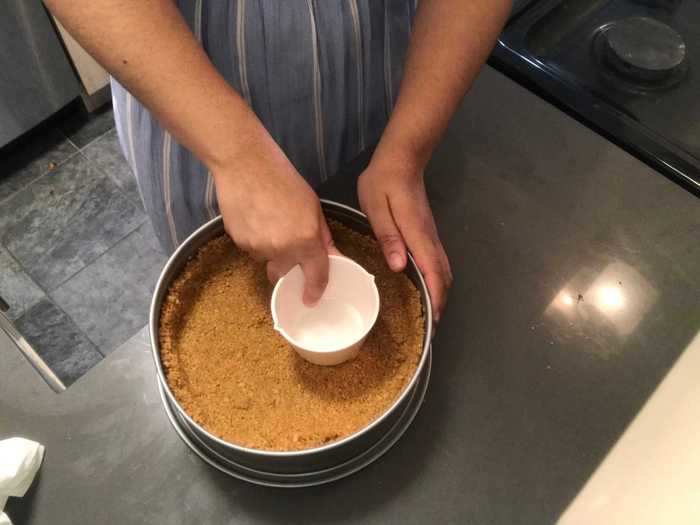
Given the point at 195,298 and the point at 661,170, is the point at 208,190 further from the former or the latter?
the point at 661,170

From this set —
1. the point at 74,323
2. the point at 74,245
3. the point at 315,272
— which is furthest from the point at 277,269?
the point at 74,245

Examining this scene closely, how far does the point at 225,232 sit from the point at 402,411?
243 millimetres

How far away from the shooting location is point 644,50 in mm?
912

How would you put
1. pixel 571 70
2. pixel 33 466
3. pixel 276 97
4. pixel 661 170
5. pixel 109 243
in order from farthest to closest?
pixel 109 243 → pixel 571 70 → pixel 661 170 → pixel 276 97 → pixel 33 466

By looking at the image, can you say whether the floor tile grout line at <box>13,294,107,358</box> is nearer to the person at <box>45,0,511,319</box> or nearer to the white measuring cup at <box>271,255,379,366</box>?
the person at <box>45,0,511,319</box>

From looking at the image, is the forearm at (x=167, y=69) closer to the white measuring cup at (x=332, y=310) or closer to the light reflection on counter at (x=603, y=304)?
the white measuring cup at (x=332, y=310)

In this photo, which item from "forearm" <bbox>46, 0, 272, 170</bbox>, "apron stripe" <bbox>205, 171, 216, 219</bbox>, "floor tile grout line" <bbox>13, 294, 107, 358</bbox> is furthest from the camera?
"floor tile grout line" <bbox>13, 294, 107, 358</bbox>

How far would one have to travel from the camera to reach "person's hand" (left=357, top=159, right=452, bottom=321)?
22.6 inches

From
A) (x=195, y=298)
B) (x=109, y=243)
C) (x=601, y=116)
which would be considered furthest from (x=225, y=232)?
(x=109, y=243)

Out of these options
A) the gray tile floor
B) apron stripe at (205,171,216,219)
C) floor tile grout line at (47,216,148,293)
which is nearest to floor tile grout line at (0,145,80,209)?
the gray tile floor

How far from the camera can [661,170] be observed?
78 cm

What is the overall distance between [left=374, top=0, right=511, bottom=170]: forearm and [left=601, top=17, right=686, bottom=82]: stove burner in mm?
382

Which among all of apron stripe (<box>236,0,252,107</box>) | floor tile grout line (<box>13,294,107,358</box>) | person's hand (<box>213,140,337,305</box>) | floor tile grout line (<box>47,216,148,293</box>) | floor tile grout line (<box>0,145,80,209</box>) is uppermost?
apron stripe (<box>236,0,252,107</box>)

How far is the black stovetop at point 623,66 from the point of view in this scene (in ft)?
2.67
